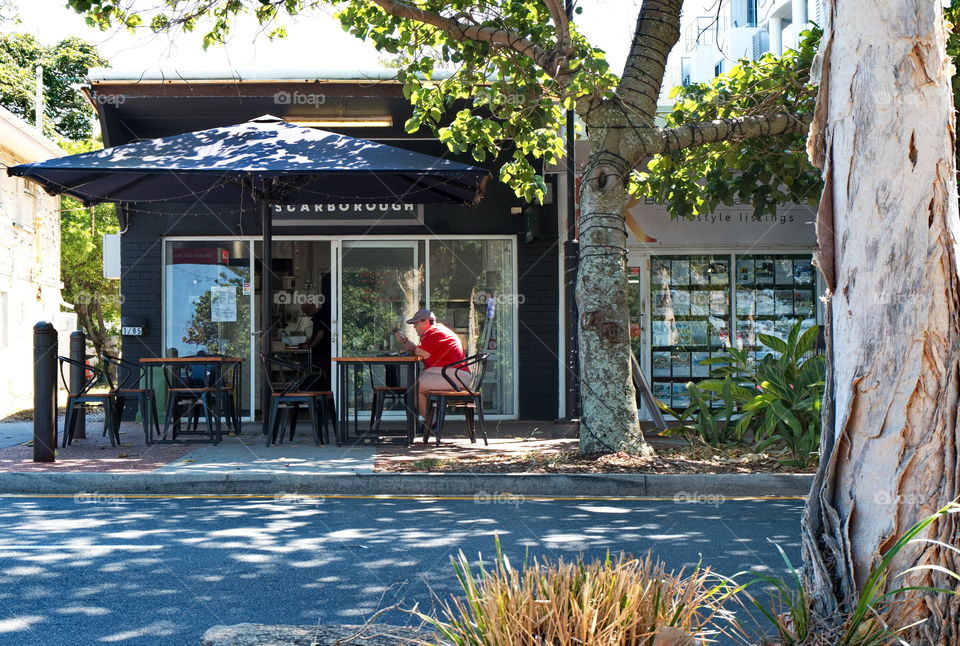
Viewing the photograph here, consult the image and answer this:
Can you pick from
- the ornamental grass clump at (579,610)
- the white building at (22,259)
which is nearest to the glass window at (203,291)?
the white building at (22,259)

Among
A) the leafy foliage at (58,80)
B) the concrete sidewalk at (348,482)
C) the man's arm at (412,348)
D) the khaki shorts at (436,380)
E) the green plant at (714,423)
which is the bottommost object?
the concrete sidewalk at (348,482)

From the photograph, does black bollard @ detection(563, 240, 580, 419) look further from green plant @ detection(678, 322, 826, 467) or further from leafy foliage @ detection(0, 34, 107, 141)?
leafy foliage @ detection(0, 34, 107, 141)

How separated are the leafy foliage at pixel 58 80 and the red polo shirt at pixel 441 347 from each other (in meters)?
24.6

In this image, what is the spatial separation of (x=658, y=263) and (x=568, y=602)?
12.1 metres

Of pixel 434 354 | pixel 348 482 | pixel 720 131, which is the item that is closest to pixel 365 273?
pixel 434 354

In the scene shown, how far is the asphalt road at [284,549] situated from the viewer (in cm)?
459

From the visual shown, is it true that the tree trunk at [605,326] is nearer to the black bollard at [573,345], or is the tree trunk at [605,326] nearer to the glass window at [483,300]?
the black bollard at [573,345]

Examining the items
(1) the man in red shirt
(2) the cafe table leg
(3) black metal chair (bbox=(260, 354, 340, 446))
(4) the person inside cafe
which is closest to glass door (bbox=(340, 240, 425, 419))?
(4) the person inside cafe

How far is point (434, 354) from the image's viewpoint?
36.7 ft

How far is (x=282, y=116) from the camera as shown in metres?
13.4

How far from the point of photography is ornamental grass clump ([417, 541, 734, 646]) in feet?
8.61

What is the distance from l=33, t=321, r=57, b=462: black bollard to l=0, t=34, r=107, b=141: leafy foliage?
82.9 ft

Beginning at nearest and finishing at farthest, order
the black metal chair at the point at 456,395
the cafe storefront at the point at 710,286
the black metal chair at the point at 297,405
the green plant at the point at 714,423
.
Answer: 1. the black metal chair at the point at 297,405
2. the green plant at the point at 714,423
3. the black metal chair at the point at 456,395
4. the cafe storefront at the point at 710,286

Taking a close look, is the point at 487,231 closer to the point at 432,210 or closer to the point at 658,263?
the point at 432,210
